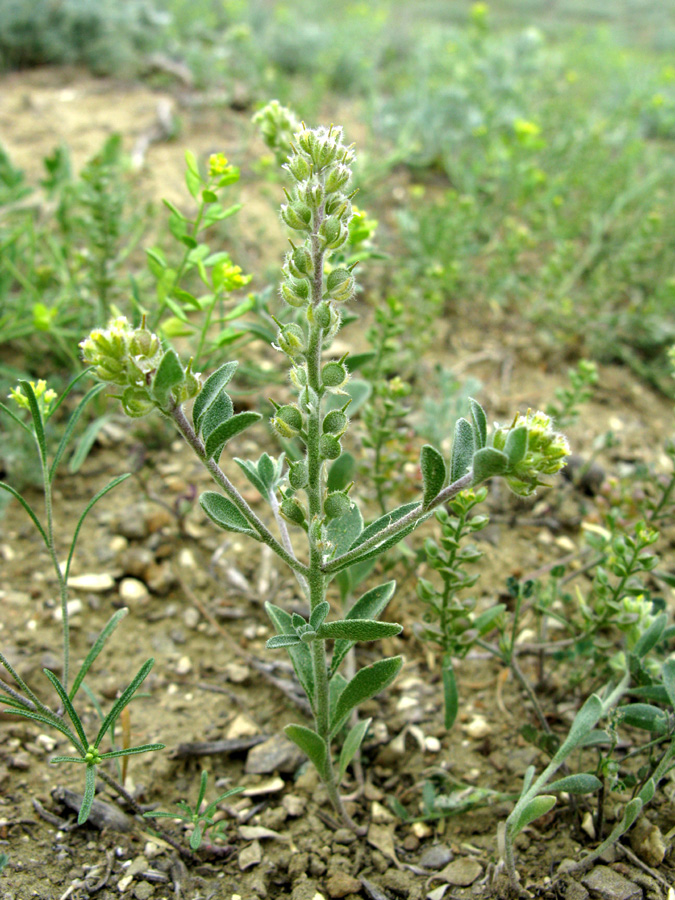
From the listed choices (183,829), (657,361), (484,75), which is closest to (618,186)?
(657,361)

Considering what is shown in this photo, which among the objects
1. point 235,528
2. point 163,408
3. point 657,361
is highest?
point 163,408

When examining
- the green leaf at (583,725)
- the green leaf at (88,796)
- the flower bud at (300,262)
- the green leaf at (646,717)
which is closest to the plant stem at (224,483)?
the flower bud at (300,262)

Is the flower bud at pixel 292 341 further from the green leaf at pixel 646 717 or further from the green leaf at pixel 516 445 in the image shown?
the green leaf at pixel 646 717

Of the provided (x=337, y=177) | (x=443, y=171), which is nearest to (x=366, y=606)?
(x=337, y=177)

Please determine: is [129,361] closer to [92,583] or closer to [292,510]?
[292,510]

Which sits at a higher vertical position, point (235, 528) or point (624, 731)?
point (235, 528)

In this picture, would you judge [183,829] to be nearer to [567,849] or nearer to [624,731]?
[567,849]
